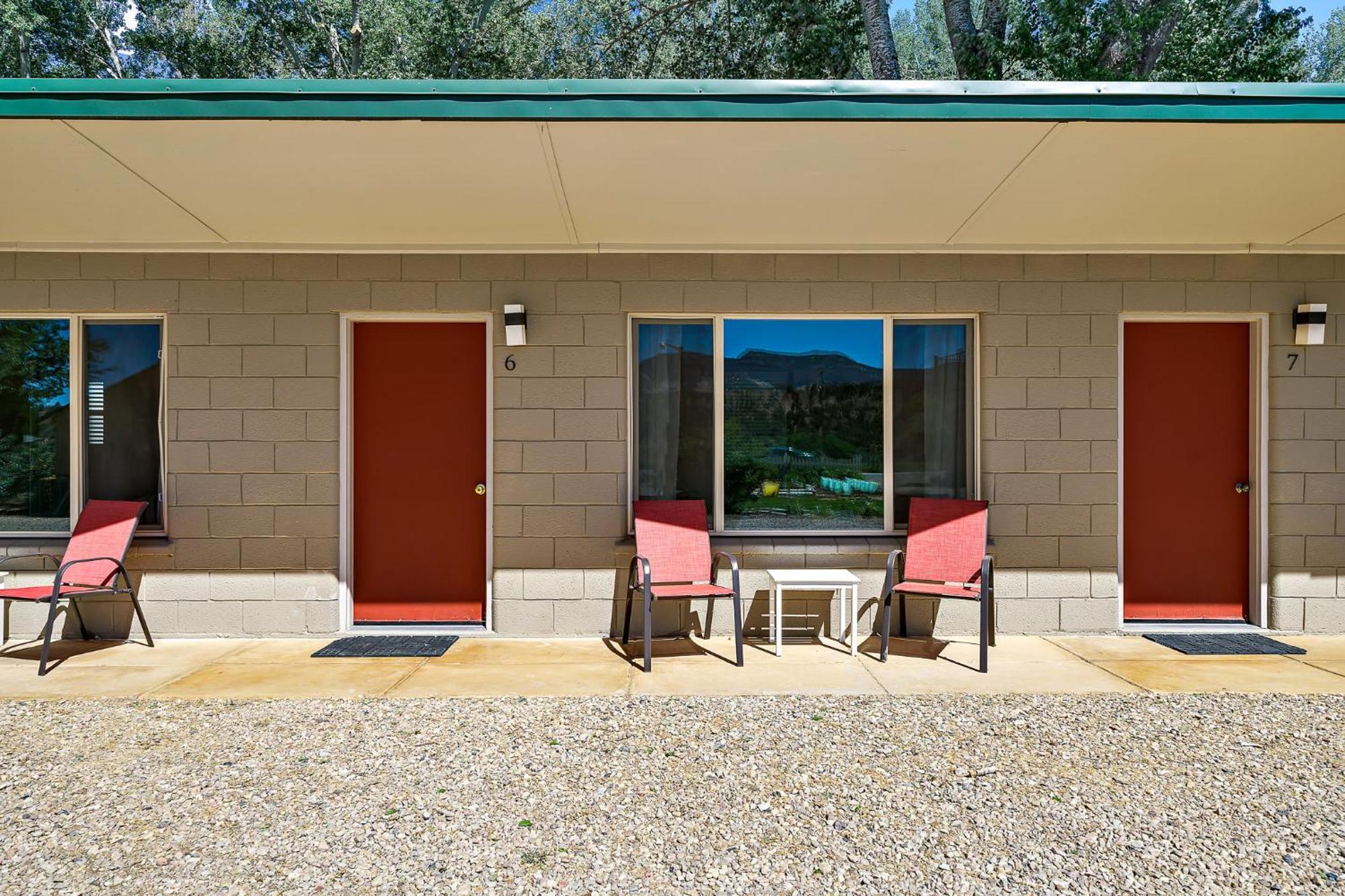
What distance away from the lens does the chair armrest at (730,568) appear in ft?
13.5

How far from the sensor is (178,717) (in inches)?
132

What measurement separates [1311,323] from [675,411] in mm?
3695

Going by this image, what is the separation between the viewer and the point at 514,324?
4547 mm

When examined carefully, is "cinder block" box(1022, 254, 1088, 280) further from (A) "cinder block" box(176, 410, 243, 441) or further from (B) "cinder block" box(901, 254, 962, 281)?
(A) "cinder block" box(176, 410, 243, 441)

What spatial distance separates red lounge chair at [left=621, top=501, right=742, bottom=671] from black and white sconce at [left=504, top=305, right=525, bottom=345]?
1.17 metres

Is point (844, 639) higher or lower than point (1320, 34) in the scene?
lower

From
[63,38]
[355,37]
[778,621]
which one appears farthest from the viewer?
[355,37]

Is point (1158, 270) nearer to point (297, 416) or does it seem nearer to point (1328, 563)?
point (1328, 563)

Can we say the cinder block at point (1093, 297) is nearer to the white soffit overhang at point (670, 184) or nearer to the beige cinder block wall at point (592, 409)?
the beige cinder block wall at point (592, 409)

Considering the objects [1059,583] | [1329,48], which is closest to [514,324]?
[1059,583]

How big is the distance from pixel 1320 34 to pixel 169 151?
32.1 meters

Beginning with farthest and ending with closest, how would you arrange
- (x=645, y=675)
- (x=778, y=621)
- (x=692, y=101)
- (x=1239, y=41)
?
(x=1239, y=41), (x=778, y=621), (x=645, y=675), (x=692, y=101)

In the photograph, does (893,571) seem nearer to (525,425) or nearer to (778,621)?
(778,621)

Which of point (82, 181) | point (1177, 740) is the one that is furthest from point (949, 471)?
point (82, 181)
